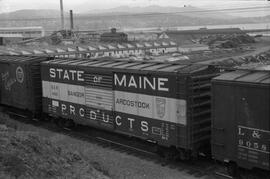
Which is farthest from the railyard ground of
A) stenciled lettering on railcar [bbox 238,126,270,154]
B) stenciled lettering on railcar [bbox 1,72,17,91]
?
stenciled lettering on railcar [bbox 1,72,17,91]

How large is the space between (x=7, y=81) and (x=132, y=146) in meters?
10.7

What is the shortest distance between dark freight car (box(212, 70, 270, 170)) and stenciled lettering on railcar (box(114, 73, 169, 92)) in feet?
7.93

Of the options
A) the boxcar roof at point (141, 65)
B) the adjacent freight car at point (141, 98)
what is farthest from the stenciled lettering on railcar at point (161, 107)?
the boxcar roof at point (141, 65)

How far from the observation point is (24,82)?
21.5 meters

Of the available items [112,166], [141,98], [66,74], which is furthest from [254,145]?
[66,74]

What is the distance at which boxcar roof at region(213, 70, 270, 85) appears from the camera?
10.9m

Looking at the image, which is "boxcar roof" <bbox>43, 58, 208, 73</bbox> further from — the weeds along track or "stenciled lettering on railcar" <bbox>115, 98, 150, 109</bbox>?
the weeds along track

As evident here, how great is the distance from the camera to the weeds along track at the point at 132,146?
13.5m

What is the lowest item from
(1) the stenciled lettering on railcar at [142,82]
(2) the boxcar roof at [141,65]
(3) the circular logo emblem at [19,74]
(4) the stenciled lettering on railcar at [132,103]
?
(4) the stenciled lettering on railcar at [132,103]

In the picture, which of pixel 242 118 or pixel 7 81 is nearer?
pixel 242 118

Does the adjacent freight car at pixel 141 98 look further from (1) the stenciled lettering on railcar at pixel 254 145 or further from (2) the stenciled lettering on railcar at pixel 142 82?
(1) the stenciled lettering on railcar at pixel 254 145

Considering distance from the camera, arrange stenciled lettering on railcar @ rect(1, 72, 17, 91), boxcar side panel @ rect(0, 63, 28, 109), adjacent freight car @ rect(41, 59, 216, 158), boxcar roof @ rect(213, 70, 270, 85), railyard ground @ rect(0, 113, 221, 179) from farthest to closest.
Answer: stenciled lettering on railcar @ rect(1, 72, 17, 91) < boxcar side panel @ rect(0, 63, 28, 109) < adjacent freight car @ rect(41, 59, 216, 158) < railyard ground @ rect(0, 113, 221, 179) < boxcar roof @ rect(213, 70, 270, 85)

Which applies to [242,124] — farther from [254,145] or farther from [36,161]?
[36,161]

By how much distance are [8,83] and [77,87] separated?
24.1ft
